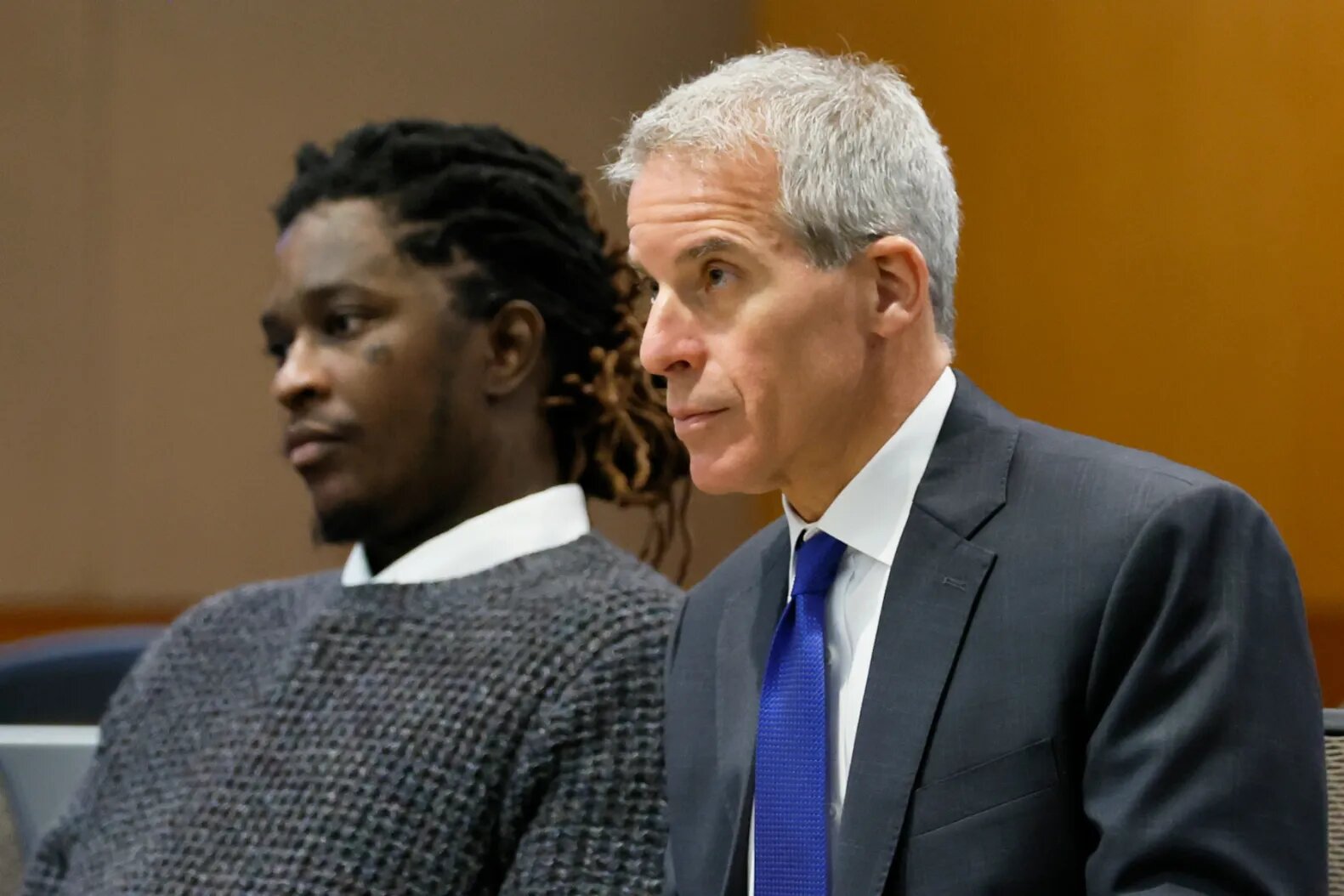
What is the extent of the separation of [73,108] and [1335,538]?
214cm

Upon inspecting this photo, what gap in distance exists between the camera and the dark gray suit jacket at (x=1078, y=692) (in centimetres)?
105

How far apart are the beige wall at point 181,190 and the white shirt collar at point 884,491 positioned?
169 cm

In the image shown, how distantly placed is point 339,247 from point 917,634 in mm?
723

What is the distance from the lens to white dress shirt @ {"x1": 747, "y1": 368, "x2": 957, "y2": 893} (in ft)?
4.08

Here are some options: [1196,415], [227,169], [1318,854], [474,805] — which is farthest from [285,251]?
[227,169]

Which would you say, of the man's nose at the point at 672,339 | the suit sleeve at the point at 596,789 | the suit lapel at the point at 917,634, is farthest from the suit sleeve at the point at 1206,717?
the suit sleeve at the point at 596,789

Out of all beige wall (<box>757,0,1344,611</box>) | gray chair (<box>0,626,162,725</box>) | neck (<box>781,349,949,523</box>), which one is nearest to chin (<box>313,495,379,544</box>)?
neck (<box>781,349,949,523</box>)

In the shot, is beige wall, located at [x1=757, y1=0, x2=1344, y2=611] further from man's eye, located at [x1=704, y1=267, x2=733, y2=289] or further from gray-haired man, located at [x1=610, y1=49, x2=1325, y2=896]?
man's eye, located at [x1=704, y1=267, x2=733, y2=289]

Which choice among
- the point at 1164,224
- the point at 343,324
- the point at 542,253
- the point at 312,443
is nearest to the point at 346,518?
the point at 312,443

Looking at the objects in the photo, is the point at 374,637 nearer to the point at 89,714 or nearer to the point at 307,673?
the point at 307,673

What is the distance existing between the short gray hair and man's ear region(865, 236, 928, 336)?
1 cm

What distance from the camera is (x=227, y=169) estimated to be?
3.00 metres

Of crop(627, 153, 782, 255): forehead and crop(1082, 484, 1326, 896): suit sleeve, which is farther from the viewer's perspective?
crop(627, 153, 782, 255): forehead

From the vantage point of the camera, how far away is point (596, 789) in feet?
4.70
